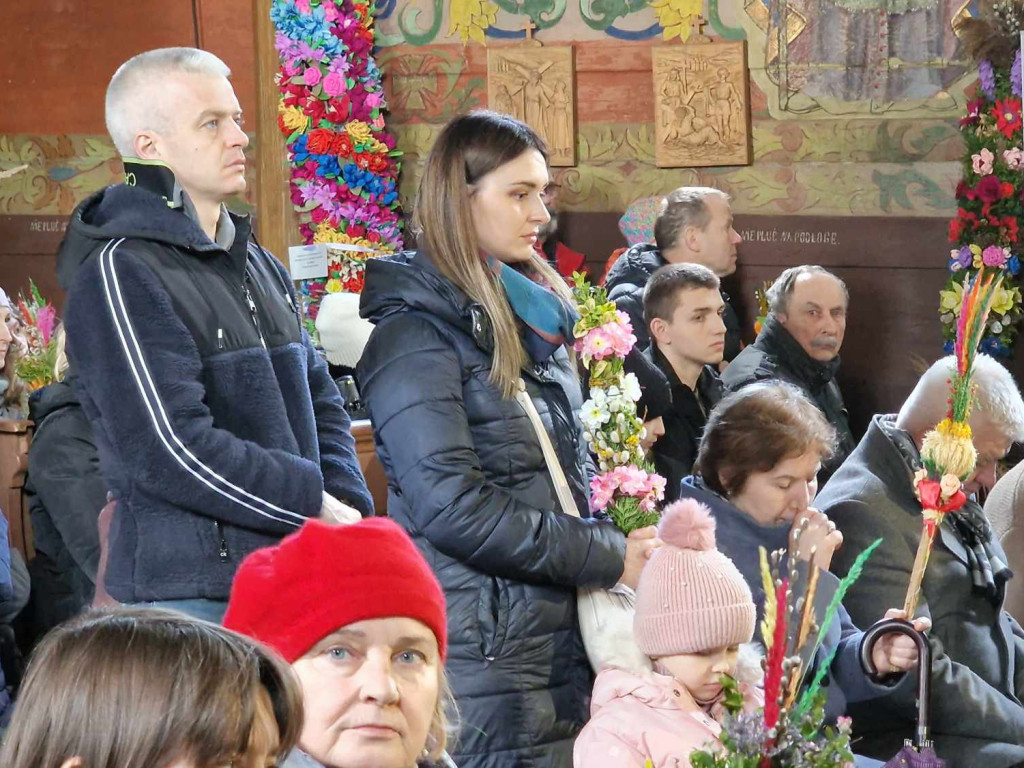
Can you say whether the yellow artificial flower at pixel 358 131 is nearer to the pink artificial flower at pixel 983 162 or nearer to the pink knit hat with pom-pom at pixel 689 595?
the pink artificial flower at pixel 983 162

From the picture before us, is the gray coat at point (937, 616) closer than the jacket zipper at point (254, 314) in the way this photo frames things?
No

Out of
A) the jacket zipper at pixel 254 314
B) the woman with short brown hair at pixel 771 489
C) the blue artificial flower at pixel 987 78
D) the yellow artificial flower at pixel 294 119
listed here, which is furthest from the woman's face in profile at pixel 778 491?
the yellow artificial flower at pixel 294 119

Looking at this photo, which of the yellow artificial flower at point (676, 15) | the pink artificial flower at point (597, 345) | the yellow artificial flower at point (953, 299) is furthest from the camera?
the yellow artificial flower at point (676, 15)

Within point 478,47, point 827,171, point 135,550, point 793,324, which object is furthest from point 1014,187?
point 135,550

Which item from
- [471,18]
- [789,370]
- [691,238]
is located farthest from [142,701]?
[471,18]

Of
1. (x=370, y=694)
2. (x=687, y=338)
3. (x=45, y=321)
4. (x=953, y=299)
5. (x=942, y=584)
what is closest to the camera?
(x=370, y=694)

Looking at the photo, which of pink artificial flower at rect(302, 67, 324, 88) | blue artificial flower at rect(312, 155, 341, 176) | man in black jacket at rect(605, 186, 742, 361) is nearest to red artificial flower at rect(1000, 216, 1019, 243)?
man in black jacket at rect(605, 186, 742, 361)

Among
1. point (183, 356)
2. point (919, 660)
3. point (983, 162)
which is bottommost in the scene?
point (919, 660)

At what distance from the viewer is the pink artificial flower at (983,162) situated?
7.58 meters

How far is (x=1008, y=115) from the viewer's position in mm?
7441

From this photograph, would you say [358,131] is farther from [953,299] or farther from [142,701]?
[142,701]

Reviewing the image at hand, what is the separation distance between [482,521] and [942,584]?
127 cm

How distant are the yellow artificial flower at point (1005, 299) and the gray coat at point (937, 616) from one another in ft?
12.9

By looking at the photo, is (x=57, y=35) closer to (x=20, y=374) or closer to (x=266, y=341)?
(x=20, y=374)
